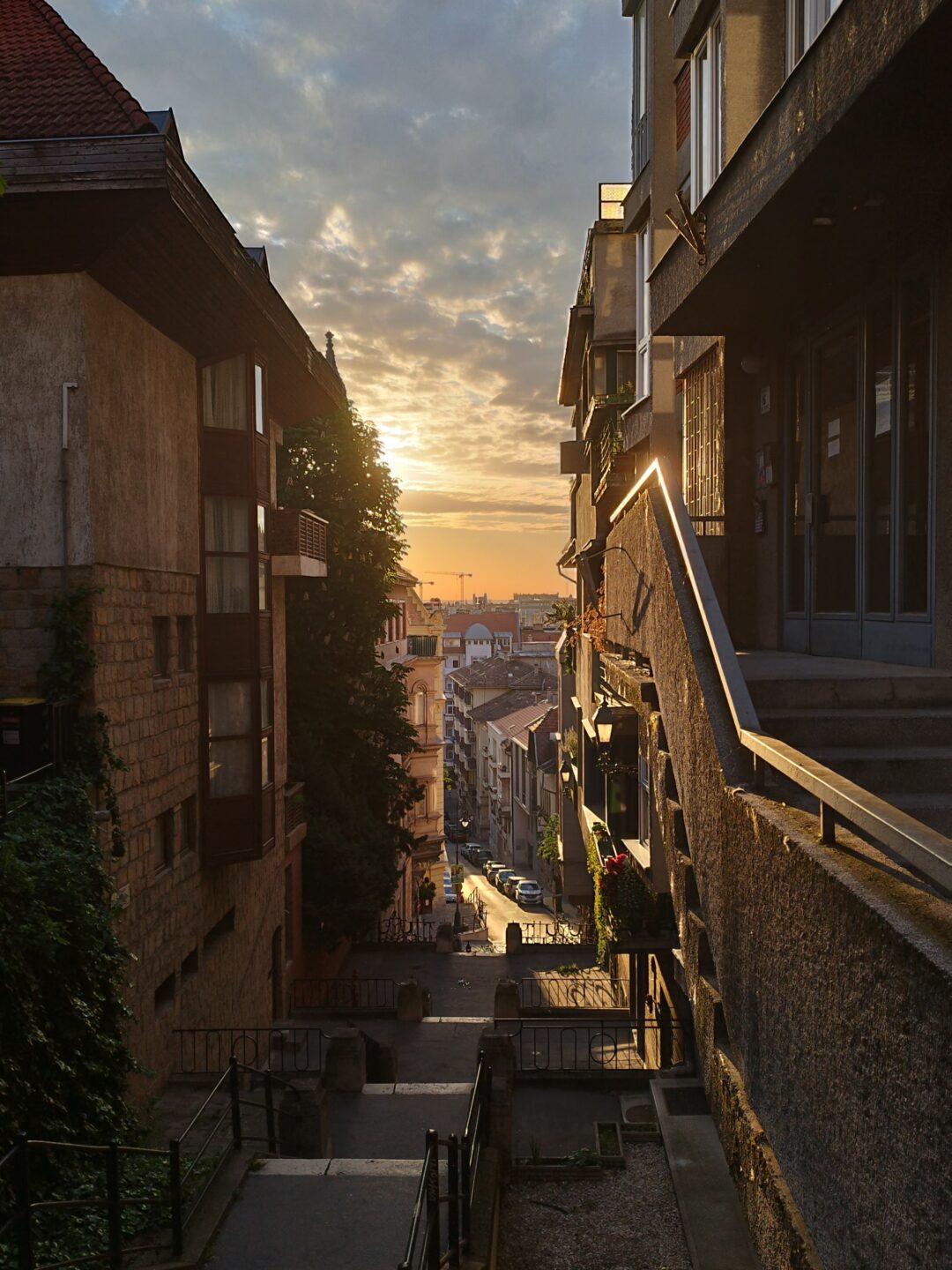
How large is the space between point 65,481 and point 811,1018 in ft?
32.3

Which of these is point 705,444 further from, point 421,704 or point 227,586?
point 421,704

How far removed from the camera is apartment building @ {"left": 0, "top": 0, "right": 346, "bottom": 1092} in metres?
11.0

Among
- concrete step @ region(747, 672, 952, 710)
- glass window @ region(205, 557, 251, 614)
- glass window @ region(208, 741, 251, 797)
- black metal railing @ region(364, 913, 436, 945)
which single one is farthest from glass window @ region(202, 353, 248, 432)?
black metal railing @ region(364, 913, 436, 945)

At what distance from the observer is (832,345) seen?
29.0 ft

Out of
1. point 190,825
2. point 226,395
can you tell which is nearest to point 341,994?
point 190,825

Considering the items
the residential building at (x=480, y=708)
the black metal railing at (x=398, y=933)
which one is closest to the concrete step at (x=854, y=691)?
the black metal railing at (x=398, y=933)

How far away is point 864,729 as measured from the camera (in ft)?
19.7

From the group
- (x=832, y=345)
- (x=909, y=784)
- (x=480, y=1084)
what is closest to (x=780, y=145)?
(x=832, y=345)

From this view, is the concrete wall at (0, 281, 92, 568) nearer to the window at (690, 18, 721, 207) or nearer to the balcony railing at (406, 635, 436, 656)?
the window at (690, 18, 721, 207)

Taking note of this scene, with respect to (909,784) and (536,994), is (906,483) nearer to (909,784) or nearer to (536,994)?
(909,784)

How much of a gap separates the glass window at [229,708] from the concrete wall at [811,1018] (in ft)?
33.8

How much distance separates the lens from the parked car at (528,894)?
159 ft

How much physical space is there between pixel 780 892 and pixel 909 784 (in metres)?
1.49

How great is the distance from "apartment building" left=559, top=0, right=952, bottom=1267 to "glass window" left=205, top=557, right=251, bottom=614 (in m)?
6.14
